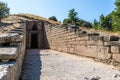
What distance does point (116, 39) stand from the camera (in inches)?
342

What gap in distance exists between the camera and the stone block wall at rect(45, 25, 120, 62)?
334 inches

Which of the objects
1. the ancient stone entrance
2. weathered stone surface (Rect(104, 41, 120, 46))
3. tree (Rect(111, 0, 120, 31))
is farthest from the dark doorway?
tree (Rect(111, 0, 120, 31))

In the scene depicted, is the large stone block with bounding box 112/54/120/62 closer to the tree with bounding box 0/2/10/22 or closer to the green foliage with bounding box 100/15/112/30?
the tree with bounding box 0/2/10/22

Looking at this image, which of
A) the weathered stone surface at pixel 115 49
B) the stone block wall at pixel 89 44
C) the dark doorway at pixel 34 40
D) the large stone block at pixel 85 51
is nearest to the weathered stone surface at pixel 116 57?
the stone block wall at pixel 89 44

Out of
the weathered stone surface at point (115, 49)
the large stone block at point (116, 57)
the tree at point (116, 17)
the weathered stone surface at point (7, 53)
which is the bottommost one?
the large stone block at point (116, 57)

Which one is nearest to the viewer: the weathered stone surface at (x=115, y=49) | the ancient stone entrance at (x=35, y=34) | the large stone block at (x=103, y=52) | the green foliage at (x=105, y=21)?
the weathered stone surface at (x=115, y=49)

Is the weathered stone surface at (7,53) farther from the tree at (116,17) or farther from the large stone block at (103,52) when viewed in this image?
the tree at (116,17)

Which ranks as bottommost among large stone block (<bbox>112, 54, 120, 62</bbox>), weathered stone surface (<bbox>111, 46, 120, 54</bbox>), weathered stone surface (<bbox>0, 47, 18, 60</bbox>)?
large stone block (<bbox>112, 54, 120, 62</bbox>)

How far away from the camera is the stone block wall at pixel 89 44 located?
8481 mm

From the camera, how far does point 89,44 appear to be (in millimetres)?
10352

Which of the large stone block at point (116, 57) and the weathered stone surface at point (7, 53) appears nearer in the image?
the weathered stone surface at point (7, 53)

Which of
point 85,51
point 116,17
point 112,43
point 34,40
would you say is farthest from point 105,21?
point 112,43

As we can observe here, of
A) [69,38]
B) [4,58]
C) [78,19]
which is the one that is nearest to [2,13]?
[78,19]

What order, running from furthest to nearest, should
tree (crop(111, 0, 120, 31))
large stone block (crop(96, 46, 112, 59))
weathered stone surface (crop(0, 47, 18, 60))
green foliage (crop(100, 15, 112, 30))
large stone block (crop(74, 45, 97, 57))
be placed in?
green foliage (crop(100, 15, 112, 30)) < tree (crop(111, 0, 120, 31)) < large stone block (crop(74, 45, 97, 57)) < large stone block (crop(96, 46, 112, 59)) < weathered stone surface (crop(0, 47, 18, 60))
